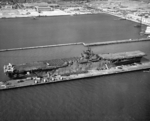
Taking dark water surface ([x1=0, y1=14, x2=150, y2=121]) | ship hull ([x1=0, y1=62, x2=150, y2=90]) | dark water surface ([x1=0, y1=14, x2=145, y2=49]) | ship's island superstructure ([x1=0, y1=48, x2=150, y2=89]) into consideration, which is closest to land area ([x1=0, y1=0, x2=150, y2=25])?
dark water surface ([x1=0, y1=14, x2=145, y2=49])

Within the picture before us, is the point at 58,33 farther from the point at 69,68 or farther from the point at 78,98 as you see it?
the point at 78,98

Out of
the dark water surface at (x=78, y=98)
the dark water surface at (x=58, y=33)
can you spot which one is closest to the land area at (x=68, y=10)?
the dark water surface at (x=58, y=33)

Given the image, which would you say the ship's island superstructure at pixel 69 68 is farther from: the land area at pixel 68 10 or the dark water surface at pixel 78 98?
the land area at pixel 68 10

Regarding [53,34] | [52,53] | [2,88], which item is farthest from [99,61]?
[53,34]

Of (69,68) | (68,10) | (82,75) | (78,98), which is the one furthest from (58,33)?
(68,10)

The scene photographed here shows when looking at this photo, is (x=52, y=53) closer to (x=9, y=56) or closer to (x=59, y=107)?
(x=9, y=56)

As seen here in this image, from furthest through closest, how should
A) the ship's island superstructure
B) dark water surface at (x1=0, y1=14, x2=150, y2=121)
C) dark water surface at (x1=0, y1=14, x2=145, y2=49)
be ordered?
dark water surface at (x1=0, y1=14, x2=145, y2=49)
the ship's island superstructure
dark water surface at (x1=0, y1=14, x2=150, y2=121)

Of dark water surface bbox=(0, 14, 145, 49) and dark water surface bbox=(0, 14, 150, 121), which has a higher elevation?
dark water surface bbox=(0, 14, 145, 49)

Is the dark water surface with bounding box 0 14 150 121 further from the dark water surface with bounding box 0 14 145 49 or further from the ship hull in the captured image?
the dark water surface with bounding box 0 14 145 49
